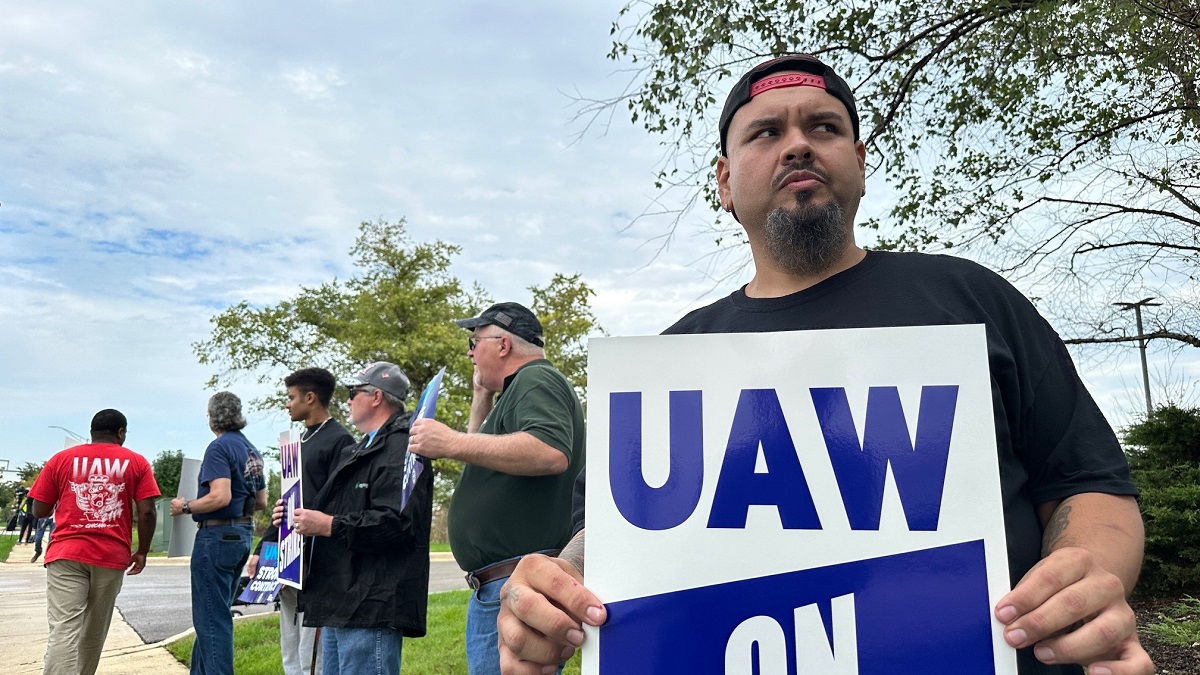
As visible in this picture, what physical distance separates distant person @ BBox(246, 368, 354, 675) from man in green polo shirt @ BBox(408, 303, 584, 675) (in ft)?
5.19

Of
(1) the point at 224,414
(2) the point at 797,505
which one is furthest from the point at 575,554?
(1) the point at 224,414

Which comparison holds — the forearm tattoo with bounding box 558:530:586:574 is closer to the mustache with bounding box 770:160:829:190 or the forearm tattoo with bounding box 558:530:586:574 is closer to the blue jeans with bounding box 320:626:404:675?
the mustache with bounding box 770:160:829:190

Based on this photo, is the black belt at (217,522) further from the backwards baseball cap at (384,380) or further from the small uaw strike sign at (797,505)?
the small uaw strike sign at (797,505)

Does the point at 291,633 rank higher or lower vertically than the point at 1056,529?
lower

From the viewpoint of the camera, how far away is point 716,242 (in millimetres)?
Result: 6914

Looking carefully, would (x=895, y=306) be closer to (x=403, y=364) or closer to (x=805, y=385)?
(x=805, y=385)

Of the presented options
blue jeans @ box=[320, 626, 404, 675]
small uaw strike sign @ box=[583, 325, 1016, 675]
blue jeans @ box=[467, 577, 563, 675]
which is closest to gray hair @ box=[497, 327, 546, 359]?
blue jeans @ box=[467, 577, 563, 675]

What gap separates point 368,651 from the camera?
3.60m

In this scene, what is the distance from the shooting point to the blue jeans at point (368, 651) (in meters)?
3.59

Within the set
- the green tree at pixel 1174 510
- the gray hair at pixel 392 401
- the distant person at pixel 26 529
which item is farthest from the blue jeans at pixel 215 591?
the distant person at pixel 26 529

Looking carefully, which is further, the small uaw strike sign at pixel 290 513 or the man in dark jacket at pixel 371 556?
the small uaw strike sign at pixel 290 513

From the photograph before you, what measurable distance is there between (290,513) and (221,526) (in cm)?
188

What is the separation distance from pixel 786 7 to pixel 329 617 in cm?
611

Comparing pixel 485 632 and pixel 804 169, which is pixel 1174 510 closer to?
pixel 485 632
